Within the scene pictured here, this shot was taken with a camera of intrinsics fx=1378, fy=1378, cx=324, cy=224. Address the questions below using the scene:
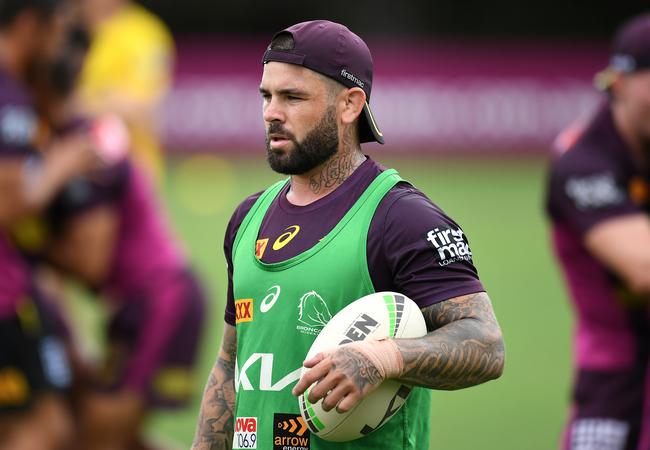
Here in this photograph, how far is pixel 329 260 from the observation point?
158 inches

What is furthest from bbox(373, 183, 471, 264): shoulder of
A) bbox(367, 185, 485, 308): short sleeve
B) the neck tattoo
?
the neck tattoo

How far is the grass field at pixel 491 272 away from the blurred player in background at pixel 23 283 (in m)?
2.04

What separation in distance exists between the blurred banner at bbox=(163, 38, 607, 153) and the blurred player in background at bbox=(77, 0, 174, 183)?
42.7ft

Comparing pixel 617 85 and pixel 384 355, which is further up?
pixel 617 85

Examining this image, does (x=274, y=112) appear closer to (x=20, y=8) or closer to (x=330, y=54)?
(x=330, y=54)

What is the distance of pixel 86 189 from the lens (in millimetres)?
7871

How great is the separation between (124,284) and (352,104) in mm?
4272

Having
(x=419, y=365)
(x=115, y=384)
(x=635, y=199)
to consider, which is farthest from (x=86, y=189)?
(x=419, y=365)

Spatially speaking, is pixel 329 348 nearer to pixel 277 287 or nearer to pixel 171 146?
pixel 277 287

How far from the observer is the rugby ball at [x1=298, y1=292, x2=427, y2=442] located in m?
3.79

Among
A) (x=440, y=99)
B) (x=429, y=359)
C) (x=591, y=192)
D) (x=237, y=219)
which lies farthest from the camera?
(x=440, y=99)

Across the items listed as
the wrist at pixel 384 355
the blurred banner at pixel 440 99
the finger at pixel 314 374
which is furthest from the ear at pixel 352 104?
the blurred banner at pixel 440 99

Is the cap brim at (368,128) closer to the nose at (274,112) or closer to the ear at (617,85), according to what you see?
the nose at (274,112)

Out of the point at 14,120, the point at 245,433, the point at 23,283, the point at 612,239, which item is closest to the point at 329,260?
the point at 245,433
